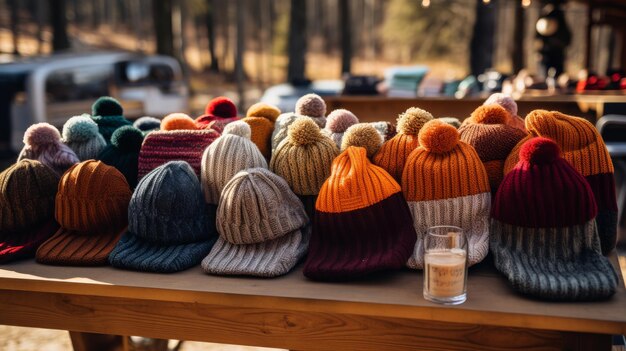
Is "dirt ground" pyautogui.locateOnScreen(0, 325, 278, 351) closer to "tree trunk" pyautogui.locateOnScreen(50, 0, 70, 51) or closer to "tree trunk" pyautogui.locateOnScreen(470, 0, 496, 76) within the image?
"tree trunk" pyautogui.locateOnScreen(470, 0, 496, 76)

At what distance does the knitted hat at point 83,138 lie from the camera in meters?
2.21

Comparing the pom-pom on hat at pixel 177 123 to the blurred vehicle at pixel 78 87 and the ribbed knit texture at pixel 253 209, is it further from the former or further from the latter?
the blurred vehicle at pixel 78 87

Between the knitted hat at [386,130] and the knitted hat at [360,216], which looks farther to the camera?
the knitted hat at [386,130]

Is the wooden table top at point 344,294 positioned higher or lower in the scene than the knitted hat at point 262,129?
lower

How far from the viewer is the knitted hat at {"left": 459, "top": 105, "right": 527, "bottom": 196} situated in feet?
5.94

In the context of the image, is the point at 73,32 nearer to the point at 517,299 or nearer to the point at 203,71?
the point at 203,71

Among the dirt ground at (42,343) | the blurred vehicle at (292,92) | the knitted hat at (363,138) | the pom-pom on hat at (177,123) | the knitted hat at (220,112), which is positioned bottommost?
the dirt ground at (42,343)

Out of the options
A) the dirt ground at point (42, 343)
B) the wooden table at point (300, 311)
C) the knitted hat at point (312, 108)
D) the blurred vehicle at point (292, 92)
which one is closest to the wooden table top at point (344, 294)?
the wooden table at point (300, 311)

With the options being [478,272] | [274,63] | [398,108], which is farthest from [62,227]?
[274,63]

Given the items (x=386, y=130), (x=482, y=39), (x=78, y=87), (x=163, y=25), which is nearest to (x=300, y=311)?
(x=386, y=130)

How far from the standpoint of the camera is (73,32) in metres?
36.0

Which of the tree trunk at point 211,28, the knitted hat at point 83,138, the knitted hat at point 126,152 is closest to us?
the knitted hat at point 126,152

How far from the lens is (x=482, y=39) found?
393 inches

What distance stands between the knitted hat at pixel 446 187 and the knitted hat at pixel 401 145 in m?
0.08
